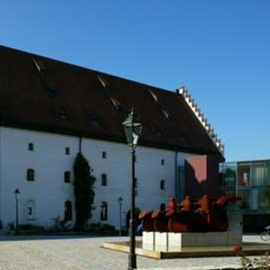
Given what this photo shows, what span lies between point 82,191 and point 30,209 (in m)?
5.49

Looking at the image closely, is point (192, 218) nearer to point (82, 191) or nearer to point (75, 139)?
point (82, 191)

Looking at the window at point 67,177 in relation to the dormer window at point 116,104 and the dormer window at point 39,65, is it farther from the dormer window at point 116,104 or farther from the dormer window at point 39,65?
the dormer window at point 116,104

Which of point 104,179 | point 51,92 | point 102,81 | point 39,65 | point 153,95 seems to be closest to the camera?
point 51,92

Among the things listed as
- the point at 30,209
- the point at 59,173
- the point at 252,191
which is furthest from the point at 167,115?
the point at 30,209

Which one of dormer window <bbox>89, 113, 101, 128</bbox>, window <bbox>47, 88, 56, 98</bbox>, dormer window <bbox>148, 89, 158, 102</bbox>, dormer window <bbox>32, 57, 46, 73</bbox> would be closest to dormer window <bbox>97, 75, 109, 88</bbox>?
dormer window <bbox>89, 113, 101, 128</bbox>

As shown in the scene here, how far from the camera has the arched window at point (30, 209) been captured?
156 ft

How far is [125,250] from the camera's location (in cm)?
2194

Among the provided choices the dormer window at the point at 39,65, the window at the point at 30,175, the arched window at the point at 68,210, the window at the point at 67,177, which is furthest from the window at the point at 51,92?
the arched window at the point at 68,210

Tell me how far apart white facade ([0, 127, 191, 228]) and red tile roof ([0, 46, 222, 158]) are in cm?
96

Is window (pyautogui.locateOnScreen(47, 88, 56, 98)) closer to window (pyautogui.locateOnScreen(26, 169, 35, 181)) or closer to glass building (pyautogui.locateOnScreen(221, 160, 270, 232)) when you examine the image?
window (pyautogui.locateOnScreen(26, 169, 35, 181))

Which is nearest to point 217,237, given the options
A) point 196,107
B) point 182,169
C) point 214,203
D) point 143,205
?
point 214,203

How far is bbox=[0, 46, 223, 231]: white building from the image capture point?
47500 millimetres

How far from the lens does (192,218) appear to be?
23.7 meters

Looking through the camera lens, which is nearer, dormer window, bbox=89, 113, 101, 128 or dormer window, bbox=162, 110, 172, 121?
dormer window, bbox=89, 113, 101, 128
